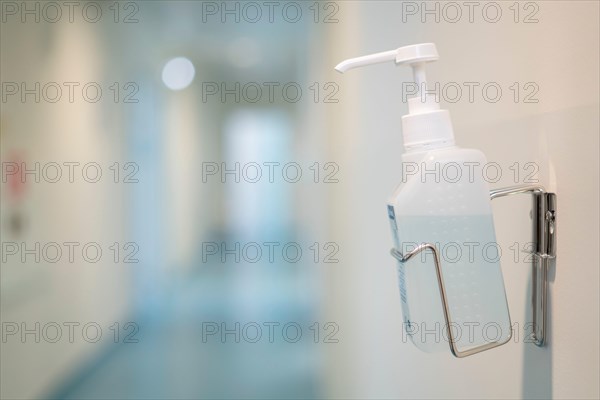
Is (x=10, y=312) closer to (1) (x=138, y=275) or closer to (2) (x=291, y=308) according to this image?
(1) (x=138, y=275)

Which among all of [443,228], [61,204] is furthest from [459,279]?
[61,204]

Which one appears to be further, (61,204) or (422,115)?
(61,204)

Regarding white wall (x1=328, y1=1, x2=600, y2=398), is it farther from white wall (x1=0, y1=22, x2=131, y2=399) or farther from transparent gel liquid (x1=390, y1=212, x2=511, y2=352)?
white wall (x1=0, y1=22, x2=131, y2=399)

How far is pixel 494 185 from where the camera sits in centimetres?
50

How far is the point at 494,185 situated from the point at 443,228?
139mm

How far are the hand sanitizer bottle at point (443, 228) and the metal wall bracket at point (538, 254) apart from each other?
1 centimetres

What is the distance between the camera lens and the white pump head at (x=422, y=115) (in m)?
0.40

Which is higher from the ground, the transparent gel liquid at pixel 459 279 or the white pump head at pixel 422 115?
the white pump head at pixel 422 115

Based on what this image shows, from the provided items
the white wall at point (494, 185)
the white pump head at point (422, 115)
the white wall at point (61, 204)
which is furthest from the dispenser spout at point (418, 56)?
the white wall at point (61, 204)

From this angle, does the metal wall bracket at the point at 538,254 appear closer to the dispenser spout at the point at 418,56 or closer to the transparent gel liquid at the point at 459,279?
the transparent gel liquid at the point at 459,279

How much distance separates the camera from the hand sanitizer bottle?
0.39m

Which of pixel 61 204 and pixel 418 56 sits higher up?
pixel 418 56

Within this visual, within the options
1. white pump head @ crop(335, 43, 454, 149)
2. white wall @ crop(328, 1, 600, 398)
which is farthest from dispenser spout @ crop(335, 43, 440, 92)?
white wall @ crop(328, 1, 600, 398)

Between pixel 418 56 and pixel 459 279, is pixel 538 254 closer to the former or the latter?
pixel 459 279
